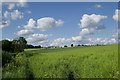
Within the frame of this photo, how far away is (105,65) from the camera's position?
34.5 ft

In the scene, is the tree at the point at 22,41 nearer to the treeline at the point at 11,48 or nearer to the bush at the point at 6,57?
the treeline at the point at 11,48

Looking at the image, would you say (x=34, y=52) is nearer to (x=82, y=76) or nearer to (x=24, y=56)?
(x=24, y=56)

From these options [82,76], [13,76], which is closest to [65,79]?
[82,76]

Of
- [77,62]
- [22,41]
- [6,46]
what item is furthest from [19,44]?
[77,62]

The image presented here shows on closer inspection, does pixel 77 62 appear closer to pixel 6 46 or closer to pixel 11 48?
pixel 11 48

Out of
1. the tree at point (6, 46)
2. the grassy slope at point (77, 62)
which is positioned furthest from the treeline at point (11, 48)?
the grassy slope at point (77, 62)

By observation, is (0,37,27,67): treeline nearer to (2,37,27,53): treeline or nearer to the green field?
(2,37,27,53): treeline

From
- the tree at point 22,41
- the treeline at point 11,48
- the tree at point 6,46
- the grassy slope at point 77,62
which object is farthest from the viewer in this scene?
the tree at point 6,46

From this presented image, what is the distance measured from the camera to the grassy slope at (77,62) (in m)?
10.5

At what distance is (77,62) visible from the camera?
11.1 m

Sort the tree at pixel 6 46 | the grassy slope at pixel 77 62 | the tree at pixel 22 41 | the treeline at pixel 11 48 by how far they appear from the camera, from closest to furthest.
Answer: the grassy slope at pixel 77 62 → the tree at pixel 22 41 → the treeline at pixel 11 48 → the tree at pixel 6 46

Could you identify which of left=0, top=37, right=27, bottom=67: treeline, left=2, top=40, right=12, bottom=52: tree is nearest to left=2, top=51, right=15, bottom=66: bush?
left=0, top=37, right=27, bottom=67: treeline

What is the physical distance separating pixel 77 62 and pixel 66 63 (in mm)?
381

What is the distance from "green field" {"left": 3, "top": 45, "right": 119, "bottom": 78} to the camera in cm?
1052
